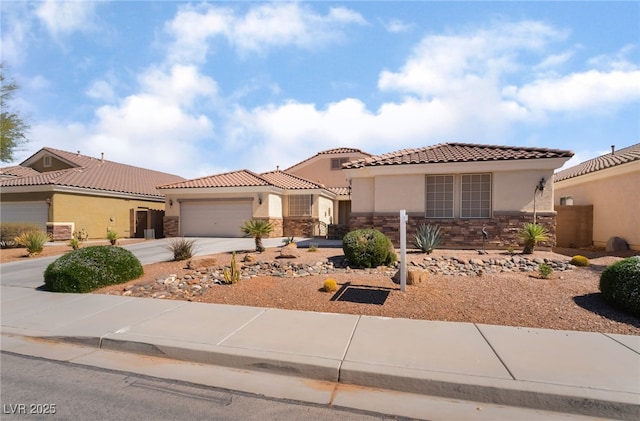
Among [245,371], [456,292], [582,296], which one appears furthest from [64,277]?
[582,296]

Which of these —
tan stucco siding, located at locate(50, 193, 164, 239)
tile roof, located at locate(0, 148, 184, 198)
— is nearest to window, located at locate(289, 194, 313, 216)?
tile roof, located at locate(0, 148, 184, 198)

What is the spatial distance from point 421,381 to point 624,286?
4571 mm

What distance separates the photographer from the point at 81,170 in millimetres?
23609

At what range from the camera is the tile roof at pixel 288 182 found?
22359 mm

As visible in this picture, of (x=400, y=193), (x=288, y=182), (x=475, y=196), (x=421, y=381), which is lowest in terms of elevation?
(x=421, y=381)

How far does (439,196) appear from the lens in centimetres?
1312

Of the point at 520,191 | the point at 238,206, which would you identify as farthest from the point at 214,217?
the point at 520,191

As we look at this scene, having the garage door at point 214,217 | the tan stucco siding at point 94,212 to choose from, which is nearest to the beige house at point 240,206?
the garage door at point 214,217

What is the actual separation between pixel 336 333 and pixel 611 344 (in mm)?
3861

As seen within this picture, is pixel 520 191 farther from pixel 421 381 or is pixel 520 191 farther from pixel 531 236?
pixel 421 381

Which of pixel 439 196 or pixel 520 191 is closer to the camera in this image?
pixel 520 191

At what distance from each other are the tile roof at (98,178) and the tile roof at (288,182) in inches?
360

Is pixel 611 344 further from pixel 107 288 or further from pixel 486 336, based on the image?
pixel 107 288

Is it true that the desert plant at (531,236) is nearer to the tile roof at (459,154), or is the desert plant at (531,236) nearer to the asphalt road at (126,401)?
the tile roof at (459,154)
